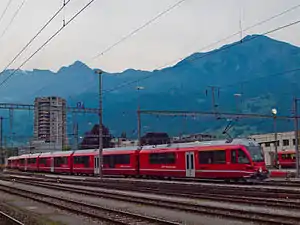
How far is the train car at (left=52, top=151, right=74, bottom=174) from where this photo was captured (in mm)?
56500

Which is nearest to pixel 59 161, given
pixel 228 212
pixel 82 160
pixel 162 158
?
pixel 82 160

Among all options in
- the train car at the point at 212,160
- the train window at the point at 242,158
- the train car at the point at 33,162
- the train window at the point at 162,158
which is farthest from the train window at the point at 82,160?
the train window at the point at 242,158

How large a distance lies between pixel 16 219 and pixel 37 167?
53.3 meters

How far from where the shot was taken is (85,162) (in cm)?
5247

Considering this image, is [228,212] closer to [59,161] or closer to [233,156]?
[233,156]

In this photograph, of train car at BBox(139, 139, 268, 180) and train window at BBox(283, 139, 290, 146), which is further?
train window at BBox(283, 139, 290, 146)

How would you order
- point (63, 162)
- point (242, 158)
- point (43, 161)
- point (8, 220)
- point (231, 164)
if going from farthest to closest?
point (43, 161), point (63, 162), point (231, 164), point (242, 158), point (8, 220)

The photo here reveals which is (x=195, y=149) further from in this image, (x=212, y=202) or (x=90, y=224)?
(x=90, y=224)

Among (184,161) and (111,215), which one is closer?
(111,215)

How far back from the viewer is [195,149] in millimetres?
35875

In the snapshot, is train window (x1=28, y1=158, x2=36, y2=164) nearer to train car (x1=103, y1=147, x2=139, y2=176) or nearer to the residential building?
train car (x1=103, y1=147, x2=139, y2=176)

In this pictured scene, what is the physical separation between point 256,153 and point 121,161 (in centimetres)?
1615

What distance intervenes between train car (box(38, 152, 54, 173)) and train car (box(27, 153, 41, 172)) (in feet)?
3.90

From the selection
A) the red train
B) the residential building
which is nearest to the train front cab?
the red train
